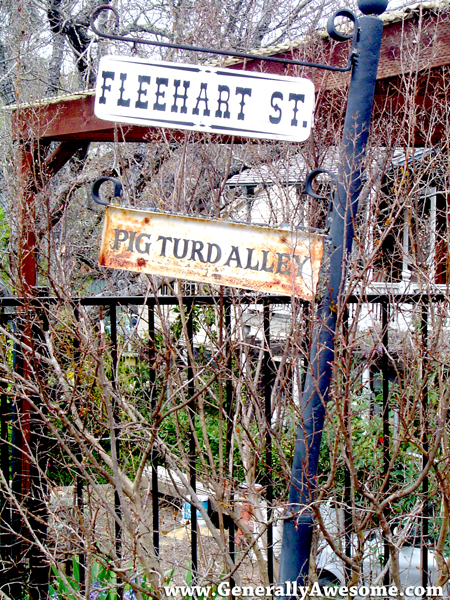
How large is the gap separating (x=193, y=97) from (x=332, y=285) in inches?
29.5

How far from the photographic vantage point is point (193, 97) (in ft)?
5.87

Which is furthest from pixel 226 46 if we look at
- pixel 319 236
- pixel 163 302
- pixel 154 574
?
pixel 154 574

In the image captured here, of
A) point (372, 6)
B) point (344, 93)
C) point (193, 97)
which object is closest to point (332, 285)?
point (193, 97)

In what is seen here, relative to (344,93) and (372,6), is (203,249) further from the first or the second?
(344,93)

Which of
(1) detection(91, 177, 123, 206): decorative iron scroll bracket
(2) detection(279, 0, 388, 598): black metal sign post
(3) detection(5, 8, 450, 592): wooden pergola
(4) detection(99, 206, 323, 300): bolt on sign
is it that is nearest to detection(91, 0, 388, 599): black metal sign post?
(2) detection(279, 0, 388, 598): black metal sign post

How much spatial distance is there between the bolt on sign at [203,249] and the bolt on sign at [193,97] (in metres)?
0.31

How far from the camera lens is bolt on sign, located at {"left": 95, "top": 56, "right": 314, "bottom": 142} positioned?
5.86 feet

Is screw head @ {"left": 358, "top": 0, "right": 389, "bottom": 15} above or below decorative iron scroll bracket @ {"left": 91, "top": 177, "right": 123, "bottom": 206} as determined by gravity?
above

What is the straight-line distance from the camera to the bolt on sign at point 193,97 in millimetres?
1786

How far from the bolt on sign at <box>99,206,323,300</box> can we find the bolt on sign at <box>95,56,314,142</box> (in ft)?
1.02

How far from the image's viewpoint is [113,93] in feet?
5.89

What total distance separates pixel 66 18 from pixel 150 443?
9094 millimetres

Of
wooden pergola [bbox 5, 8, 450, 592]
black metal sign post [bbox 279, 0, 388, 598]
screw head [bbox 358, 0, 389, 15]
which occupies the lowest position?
black metal sign post [bbox 279, 0, 388, 598]

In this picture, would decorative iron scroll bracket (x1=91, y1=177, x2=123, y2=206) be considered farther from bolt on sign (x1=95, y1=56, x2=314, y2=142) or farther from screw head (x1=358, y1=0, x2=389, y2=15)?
screw head (x1=358, y1=0, x2=389, y2=15)
